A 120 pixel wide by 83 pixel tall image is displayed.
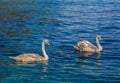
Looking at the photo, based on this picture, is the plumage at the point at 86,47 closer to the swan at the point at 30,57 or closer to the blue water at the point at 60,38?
the blue water at the point at 60,38

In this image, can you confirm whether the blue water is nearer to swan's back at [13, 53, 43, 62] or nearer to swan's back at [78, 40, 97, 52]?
swan's back at [13, 53, 43, 62]

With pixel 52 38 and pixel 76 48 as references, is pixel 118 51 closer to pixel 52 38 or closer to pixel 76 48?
pixel 76 48

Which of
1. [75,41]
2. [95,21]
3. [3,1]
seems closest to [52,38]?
[75,41]

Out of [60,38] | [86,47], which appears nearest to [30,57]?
[86,47]

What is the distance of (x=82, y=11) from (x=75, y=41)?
18.2 m

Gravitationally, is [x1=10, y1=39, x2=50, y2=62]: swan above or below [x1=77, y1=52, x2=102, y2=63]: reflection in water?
above

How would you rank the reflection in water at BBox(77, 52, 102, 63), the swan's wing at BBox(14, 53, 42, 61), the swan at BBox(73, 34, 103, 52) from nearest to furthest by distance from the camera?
the swan's wing at BBox(14, 53, 42, 61) → the reflection in water at BBox(77, 52, 102, 63) → the swan at BBox(73, 34, 103, 52)

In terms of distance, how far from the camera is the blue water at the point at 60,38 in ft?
75.0

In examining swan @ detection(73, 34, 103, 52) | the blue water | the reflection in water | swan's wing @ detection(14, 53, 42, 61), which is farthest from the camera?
swan @ detection(73, 34, 103, 52)

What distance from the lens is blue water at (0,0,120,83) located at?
22.9 meters

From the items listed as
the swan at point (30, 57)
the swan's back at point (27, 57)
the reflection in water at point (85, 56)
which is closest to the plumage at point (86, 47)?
the reflection in water at point (85, 56)

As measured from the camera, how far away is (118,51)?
2816cm

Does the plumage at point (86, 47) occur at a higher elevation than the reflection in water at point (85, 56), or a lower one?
higher

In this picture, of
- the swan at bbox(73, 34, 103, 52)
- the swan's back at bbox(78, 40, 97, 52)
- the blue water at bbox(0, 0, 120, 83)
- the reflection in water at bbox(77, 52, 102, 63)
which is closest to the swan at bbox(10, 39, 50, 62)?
the blue water at bbox(0, 0, 120, 83)
